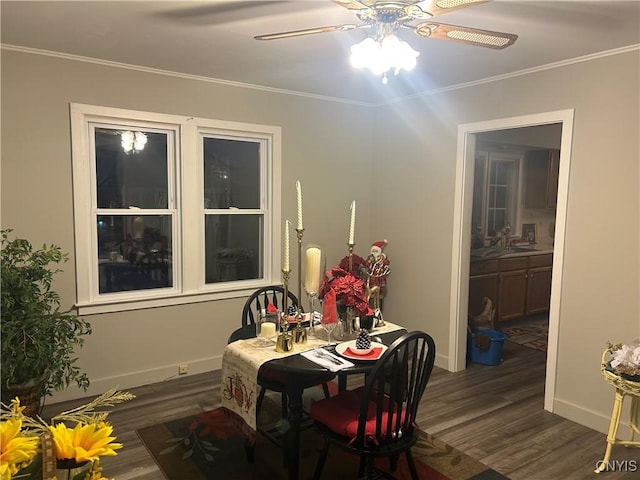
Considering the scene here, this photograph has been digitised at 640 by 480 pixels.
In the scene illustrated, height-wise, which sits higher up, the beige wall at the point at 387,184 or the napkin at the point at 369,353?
the beige wall at the point at 387,184

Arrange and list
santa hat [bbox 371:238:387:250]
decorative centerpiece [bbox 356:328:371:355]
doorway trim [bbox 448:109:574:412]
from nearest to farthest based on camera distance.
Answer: decorative centerpiece [bbox 356:328:371:355] → doorway trim [bbox 448:109:574:412] → santa hat [bbox 371:238:387:250]

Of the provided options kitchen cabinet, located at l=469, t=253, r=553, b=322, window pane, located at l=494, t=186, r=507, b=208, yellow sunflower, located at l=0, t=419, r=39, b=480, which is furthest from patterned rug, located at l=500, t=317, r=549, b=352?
yellow sunflower, located at l=0, t=419, r=39, b=480

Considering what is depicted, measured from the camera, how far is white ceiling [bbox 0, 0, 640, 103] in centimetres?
238

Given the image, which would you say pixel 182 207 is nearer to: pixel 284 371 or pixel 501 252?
pixel 284 371

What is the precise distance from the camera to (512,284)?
217 inches

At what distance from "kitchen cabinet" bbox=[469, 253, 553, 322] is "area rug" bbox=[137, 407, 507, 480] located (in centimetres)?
246

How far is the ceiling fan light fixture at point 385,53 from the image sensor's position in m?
1.90

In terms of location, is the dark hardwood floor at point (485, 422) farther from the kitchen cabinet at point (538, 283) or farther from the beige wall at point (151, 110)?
the kitchen cabinet at point (538, 283)

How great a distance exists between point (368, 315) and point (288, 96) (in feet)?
7.88

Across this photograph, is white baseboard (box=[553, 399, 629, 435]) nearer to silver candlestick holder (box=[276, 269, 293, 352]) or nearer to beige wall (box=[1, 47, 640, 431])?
beige wall (box=[1, 47, 640, 431])

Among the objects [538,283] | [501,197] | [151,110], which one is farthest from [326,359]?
[501,197]

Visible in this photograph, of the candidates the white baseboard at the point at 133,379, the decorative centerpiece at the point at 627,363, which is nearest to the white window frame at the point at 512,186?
the decorative centerpiece at the point at 627,363

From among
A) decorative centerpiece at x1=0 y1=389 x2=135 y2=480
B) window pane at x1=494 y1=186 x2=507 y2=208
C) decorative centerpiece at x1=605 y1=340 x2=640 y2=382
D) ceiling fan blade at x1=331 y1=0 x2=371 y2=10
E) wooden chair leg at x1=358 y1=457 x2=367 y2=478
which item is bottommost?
wooden chair leg at x1=358 y1=457 x2=367 y2=478

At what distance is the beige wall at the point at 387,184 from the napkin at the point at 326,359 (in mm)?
1862
